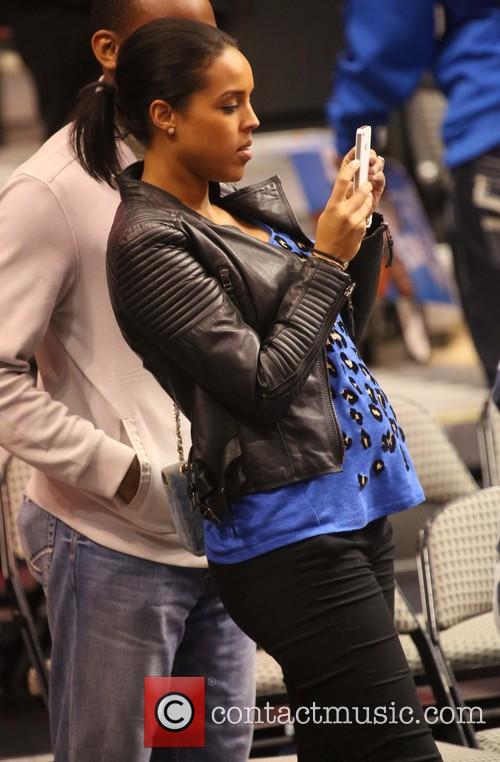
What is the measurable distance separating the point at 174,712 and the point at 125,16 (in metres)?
1.10

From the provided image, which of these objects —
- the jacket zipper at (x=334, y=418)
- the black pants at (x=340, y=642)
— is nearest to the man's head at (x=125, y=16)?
the jacket zipper at (x=334, y=418)

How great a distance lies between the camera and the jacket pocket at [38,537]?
2.29 metres

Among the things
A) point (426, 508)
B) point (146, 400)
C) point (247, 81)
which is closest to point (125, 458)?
point (146, 400)

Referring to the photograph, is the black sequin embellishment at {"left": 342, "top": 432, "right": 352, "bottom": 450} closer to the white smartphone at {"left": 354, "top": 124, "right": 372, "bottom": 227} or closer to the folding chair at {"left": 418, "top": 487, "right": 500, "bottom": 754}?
the white smartphone at {"left": 354, "top": 124, "right": 372, "bottom": 227}

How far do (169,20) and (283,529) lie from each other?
716mm

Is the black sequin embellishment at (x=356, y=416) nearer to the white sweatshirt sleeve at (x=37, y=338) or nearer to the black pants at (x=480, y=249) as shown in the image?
the white sweatshirt sleeve at (x=37, y=338)

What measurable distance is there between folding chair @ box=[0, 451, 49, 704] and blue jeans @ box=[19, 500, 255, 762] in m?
0.74

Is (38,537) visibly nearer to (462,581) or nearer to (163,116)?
(163,116)

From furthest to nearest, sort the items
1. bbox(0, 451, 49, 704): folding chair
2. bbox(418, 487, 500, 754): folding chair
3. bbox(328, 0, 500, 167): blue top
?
bbox(328, 0, 500, 167): blue top → bbox(418, 487, 500, 754): folding chair → bbox(0, 451, 49, 704): folding chair

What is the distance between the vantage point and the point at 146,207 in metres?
1.91

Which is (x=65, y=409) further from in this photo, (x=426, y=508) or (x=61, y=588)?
(x=426, y=508)

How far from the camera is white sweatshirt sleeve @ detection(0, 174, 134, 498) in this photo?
2.16m

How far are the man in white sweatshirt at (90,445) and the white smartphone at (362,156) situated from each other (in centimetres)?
42

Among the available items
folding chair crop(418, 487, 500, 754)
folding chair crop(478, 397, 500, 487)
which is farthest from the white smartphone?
folding chair crop(478, 397, 500, 487)
